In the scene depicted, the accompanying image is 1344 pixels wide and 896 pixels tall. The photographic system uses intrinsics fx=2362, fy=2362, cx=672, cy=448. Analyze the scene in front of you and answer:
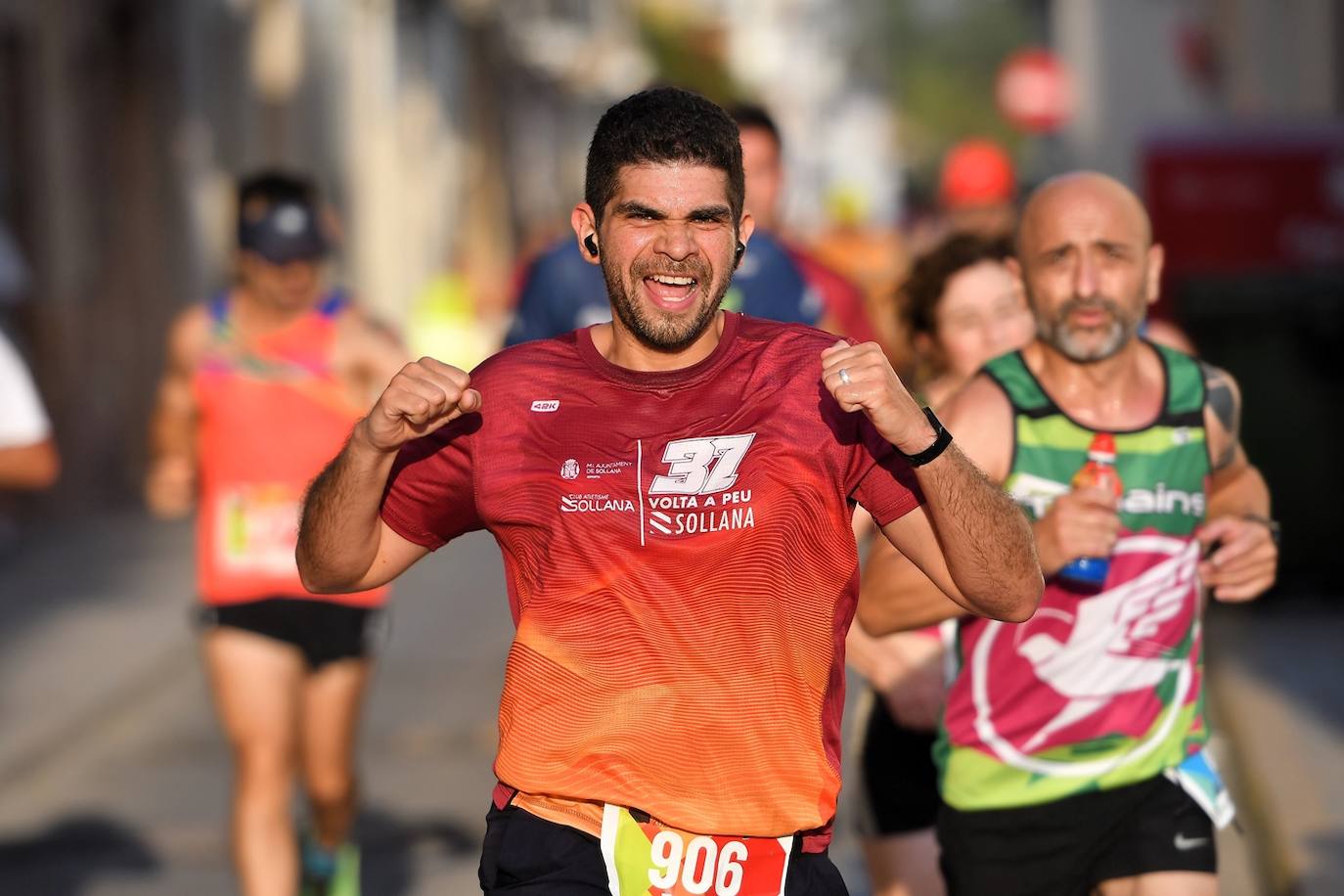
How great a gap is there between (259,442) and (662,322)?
3.69 meters

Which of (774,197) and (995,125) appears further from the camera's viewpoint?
(995,125)

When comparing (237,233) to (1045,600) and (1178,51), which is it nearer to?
(1045,600)

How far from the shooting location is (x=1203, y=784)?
16.2 feet

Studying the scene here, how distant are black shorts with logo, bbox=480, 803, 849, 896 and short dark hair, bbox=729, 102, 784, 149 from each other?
383 cm

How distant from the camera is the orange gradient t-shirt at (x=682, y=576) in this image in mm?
3777

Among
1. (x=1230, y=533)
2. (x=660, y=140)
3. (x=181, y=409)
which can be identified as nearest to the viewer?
(x=660, y=140)

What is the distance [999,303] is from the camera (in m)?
6.29

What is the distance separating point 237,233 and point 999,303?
2552mm

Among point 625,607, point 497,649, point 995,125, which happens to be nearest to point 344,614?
point 625,607

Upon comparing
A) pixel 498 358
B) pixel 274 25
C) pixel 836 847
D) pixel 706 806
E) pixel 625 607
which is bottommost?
pixel 836 847

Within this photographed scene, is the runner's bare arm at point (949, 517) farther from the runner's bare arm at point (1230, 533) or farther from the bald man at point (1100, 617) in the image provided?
the runner's bare arm at point (1230, 533)

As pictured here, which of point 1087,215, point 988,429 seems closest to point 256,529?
point 988,429

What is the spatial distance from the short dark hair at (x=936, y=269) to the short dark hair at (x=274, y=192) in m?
2.02

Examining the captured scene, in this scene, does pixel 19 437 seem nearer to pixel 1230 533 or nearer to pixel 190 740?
pixel 1230 533
